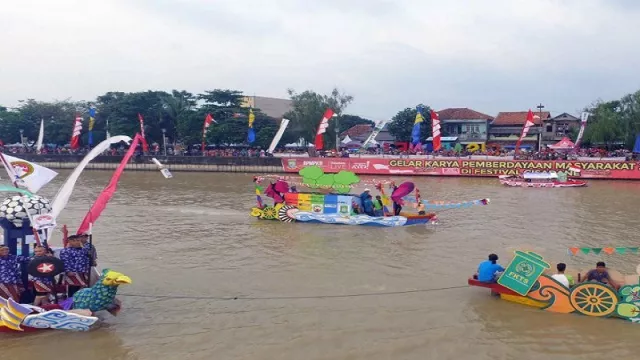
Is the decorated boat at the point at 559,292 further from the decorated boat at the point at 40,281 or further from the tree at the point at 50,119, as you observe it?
the tree at the point at 50,119

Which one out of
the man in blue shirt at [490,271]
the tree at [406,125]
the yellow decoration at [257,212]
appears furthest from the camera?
the tree at [406,125]

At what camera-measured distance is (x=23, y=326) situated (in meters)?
9.55

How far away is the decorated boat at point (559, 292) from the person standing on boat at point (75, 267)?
8298 mm

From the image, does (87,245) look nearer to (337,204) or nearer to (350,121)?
(337,204)

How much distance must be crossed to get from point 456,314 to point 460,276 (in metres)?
2.82

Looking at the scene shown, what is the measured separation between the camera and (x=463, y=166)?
139ft

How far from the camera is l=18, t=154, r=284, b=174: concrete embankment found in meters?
48.5

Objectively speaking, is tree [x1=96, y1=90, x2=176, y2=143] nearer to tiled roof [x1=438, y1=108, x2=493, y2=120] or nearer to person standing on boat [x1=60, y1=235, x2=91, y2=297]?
tiled roof [x1=438, y1=108, x2=493, y2=120]

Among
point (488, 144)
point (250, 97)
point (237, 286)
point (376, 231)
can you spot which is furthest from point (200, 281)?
point (250, 97)

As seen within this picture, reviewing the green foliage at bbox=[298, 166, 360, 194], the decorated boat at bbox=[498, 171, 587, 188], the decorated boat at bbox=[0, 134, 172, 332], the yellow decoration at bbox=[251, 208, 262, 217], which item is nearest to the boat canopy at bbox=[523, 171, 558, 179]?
the decorated boat at bbox=[498, 171, 587, 188]

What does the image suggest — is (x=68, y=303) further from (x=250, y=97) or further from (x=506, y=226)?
(x=250, y=97)

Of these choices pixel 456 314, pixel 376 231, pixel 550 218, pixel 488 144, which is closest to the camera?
pixel 456 314

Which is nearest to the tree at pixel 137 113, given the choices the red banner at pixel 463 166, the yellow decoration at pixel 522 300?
the red banner at pixel 463 166

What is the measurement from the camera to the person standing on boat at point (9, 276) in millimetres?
9719
